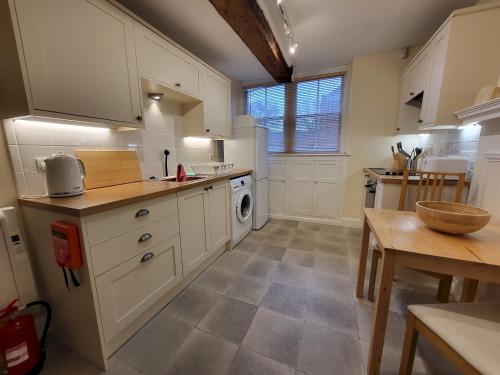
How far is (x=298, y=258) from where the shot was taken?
2307 millimetres

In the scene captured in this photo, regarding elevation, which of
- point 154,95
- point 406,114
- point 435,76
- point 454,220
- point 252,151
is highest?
point 435,76

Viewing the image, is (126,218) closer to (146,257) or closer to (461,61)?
(146,257)

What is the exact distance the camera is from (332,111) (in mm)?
3223

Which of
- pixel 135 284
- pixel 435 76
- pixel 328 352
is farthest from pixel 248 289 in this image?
pixel 435 76

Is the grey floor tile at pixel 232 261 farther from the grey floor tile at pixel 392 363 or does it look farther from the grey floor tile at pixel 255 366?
the grey floor tile at pixel 392 363

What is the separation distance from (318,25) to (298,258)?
8.06ft

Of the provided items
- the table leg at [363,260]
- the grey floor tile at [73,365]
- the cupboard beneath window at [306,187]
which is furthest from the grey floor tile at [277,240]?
the grey floor tile at [73,365]

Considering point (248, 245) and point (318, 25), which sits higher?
point (318, 25)

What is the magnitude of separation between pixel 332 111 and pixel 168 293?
3224 millimetres

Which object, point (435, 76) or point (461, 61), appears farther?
point (435, 76)

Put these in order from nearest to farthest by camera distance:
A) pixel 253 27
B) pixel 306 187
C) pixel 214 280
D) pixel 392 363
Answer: pixel 392 363
pixel 253 27
pixel 214 280
pixel 306 187

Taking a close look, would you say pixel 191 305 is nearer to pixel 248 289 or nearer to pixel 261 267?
pixel 248 289

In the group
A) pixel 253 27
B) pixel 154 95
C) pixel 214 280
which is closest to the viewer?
pixel 253 27

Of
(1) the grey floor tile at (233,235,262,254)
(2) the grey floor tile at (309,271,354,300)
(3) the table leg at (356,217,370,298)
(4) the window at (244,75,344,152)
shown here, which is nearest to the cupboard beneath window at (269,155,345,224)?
(4) the window at (244,75,344,152)
